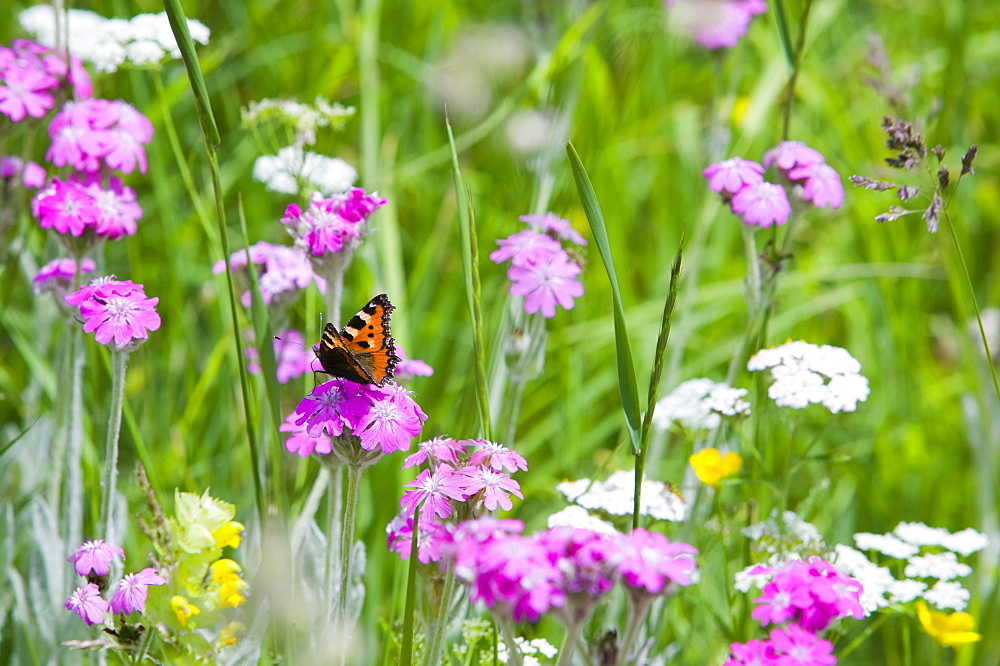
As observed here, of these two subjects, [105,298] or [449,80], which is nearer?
[105,298]

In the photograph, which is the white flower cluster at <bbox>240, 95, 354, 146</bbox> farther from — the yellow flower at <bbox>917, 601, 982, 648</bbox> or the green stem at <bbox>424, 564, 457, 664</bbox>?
the yellow flower at <bbox>917, 601, 982, 648</bbox>

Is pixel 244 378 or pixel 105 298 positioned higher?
pixel 105 298

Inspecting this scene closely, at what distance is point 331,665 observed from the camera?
1054mm

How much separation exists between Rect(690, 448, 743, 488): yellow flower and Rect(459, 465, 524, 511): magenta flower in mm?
605

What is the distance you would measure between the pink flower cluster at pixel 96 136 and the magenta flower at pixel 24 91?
0.14 ft

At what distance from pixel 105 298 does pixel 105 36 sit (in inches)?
35.2

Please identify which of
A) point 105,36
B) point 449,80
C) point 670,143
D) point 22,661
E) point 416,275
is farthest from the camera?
point 670,143

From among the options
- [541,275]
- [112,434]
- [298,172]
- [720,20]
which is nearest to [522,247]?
[541,275]

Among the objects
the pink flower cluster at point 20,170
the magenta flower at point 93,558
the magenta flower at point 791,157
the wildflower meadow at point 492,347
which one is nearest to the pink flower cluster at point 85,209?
the wildflower meadow at point 492,347

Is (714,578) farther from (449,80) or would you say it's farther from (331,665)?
(449,80)

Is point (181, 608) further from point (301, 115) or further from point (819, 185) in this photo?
point (819, 185)

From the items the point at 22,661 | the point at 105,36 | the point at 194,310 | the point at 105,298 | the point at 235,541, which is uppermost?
the point at 105,36

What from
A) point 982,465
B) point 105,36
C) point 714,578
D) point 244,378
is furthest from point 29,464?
point 982,465

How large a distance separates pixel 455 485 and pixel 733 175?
83 cm
